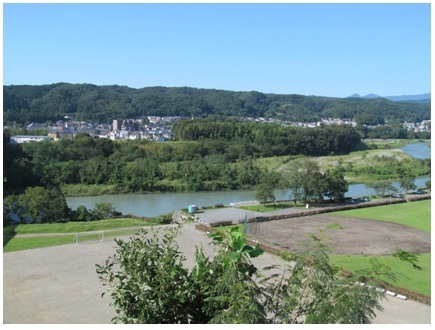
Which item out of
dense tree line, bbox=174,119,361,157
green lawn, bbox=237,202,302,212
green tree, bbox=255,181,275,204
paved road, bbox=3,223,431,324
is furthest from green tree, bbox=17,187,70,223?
dense tree line, bbox=174,119,361,157

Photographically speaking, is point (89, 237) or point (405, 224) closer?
point (89, 237)

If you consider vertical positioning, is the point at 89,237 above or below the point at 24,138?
below

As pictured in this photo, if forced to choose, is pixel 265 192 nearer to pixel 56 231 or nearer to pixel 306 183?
pixel 306 183

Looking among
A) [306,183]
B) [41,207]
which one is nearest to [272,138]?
[306,183]

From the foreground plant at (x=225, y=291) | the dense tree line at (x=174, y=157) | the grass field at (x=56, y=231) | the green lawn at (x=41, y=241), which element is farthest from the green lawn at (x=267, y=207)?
the foreground plant at (x=225, y=291)

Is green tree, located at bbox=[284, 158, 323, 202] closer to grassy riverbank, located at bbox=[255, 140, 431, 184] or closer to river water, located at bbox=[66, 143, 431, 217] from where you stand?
river water, located at bbox=[66, 143, 431, 217]

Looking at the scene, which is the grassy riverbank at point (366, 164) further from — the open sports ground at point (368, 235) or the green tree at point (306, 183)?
the open sports ground at point (368, 235)
